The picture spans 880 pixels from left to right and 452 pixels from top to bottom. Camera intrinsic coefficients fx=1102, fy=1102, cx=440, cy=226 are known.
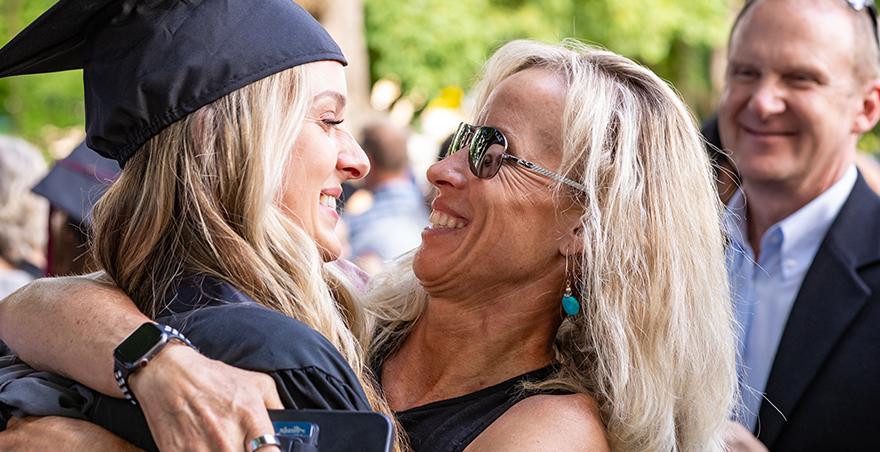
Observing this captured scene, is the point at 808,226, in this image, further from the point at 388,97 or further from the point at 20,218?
the point at 388,97

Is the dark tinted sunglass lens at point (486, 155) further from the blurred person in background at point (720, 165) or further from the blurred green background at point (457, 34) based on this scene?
the blurred green background at point (457, 34)

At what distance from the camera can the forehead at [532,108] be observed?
2.73 metres

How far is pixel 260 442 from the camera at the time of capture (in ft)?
5.81

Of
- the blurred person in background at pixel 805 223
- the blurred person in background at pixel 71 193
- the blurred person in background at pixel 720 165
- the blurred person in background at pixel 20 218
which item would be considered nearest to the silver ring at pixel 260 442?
the blurred person in background at pixel 805 223

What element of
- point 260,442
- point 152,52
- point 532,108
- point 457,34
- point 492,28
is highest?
point 152,52

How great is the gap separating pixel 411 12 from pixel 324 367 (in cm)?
1295

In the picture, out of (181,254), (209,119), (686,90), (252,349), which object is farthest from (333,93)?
(686,90)

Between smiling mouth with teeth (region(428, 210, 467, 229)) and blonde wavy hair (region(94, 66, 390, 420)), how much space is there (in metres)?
0.57

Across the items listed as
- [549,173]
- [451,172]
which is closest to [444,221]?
[451,172]

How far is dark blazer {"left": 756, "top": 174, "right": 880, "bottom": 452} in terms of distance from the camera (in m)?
3.32

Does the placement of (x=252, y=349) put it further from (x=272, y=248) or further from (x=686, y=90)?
(x=686, y=90)

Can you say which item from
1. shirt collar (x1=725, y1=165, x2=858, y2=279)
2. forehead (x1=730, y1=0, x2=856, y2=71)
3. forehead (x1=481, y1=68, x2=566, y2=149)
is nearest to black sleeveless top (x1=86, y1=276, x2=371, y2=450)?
forehead (x1=481, y1=68, x2=566, y2=149)

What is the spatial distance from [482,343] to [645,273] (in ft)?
1.46

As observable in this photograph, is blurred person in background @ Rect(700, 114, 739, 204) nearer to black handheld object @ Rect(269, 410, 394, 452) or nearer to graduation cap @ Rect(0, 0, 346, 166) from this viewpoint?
graduation cap @ Rect(0, 0, 346, 166)
